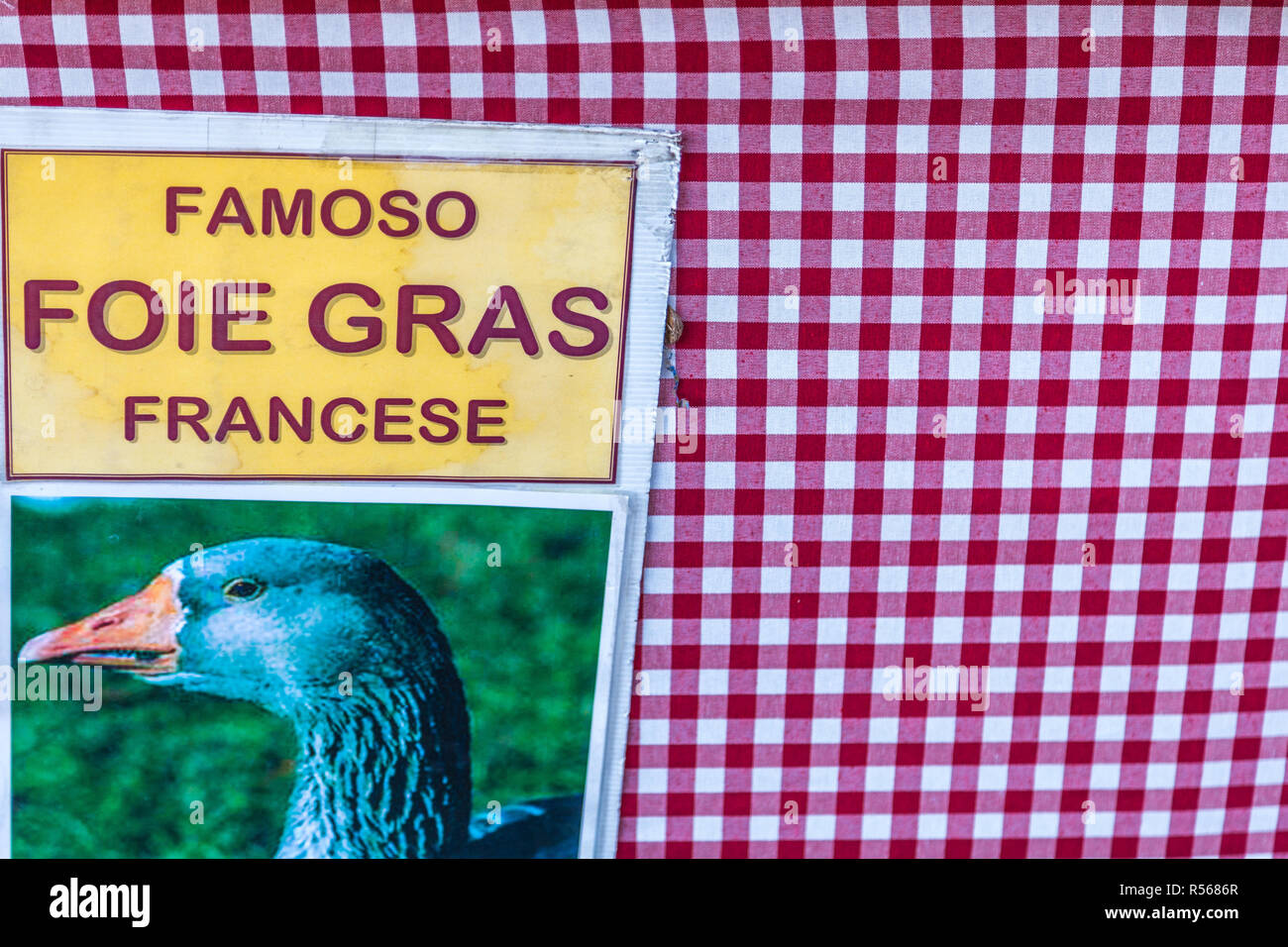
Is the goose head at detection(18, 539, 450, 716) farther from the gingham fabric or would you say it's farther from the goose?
the gingham fabric

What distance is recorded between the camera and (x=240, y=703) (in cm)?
83

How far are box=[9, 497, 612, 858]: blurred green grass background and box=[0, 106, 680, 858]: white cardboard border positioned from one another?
1 cm

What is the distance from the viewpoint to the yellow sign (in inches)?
29.3

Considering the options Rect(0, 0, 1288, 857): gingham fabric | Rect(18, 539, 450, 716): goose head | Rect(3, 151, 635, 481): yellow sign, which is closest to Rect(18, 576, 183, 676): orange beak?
Rect(18, 539, 450, 716): goose head

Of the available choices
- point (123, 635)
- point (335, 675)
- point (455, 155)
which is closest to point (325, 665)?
point (335, 675)

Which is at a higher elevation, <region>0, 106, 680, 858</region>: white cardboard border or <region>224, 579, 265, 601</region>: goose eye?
<region>0, 106, 680, 858</region>: white cardboard border

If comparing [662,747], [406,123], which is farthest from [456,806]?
[406,123]

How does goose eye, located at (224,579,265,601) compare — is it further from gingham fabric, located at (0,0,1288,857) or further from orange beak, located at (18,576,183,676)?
gingham fabric, located at (0,0,1288,857)

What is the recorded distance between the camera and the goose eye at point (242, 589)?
805 millimetres

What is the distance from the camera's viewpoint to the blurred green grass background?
79 cm

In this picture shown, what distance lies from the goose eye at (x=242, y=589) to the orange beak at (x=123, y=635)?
40mm

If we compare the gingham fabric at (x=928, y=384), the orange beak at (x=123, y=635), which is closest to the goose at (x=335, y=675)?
the orange beak at (x=123, y=635)

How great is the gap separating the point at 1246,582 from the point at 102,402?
931 mm

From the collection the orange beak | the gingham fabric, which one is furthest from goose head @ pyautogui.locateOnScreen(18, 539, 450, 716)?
the gingham fabric
